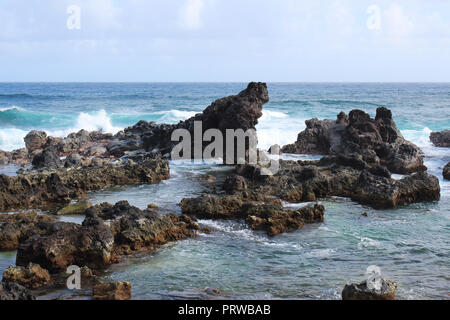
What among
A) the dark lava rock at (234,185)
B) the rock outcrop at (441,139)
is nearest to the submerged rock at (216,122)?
the dark lava rock at (234,185)

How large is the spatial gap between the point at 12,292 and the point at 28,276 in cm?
143

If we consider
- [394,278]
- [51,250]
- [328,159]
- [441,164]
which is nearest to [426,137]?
[441,164]

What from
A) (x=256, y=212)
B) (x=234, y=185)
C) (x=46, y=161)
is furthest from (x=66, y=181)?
(x=256, y=212)

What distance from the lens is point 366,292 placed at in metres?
7.11

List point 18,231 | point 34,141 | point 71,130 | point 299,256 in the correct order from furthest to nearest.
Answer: point 71,130 < point 34,141 < point 18,231 < point 299,256

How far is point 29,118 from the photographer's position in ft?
130

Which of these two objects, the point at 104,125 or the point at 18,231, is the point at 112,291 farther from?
the point at 104,125

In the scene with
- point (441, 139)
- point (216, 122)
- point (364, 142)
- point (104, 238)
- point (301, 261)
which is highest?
point (216, 122)

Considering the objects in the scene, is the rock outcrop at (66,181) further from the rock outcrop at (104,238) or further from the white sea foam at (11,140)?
the white sea foam at (11,140)

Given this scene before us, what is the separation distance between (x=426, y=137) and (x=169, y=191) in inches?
815

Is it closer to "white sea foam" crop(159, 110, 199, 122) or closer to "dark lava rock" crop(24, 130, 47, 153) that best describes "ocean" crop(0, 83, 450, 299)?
"dark lava rock" crop(24, 130, 47, 153)

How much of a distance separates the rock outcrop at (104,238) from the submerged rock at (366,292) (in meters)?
→ 4.22
